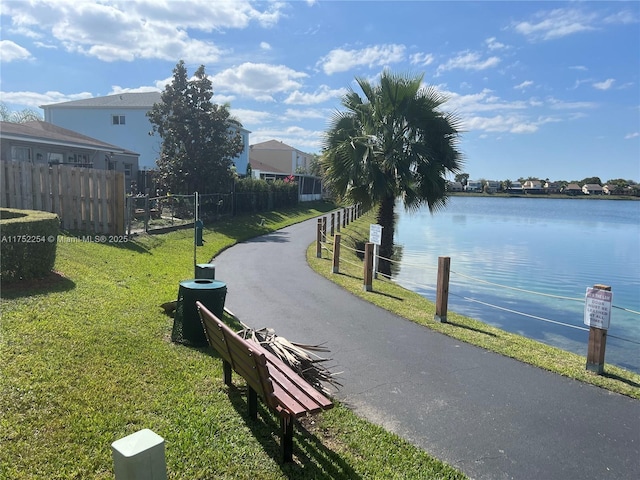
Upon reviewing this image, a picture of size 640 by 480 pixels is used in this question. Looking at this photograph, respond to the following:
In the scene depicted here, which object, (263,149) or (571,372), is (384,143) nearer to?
(571,372)

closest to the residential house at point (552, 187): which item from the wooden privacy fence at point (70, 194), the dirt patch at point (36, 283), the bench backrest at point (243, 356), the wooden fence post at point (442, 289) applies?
the wooden privacy fence at point (70, 194)

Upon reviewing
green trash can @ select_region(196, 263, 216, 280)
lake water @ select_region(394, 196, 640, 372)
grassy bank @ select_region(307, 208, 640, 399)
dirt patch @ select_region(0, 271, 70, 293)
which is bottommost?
lake water @ select_region(394, 196, 640, 372)

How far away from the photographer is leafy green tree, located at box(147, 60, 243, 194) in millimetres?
23000

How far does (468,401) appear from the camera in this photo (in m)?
4.98

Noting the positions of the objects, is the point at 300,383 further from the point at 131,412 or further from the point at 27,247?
the point at 27,247

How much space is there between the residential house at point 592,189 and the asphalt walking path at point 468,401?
156709 millimetres

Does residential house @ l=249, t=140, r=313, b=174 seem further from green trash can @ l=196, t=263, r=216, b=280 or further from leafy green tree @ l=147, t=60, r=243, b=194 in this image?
green trash can @ l=196, t=263, r=216, b=280

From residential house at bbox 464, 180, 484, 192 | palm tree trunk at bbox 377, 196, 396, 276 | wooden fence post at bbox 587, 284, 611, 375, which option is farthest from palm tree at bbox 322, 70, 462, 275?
residential house at bbox 464, 180, 484, 192

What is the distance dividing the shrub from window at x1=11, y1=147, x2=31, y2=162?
13.6m

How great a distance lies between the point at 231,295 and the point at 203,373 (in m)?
4.30

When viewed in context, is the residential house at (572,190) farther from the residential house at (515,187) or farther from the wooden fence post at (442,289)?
the wooden fence post at (442,289)

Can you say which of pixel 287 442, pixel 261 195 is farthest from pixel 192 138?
pixel 287 442

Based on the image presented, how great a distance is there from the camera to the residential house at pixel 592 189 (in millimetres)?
142000

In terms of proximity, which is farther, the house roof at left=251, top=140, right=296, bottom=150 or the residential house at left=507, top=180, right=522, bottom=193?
the residential house at left=507, top=180, right=522, bottom=193
